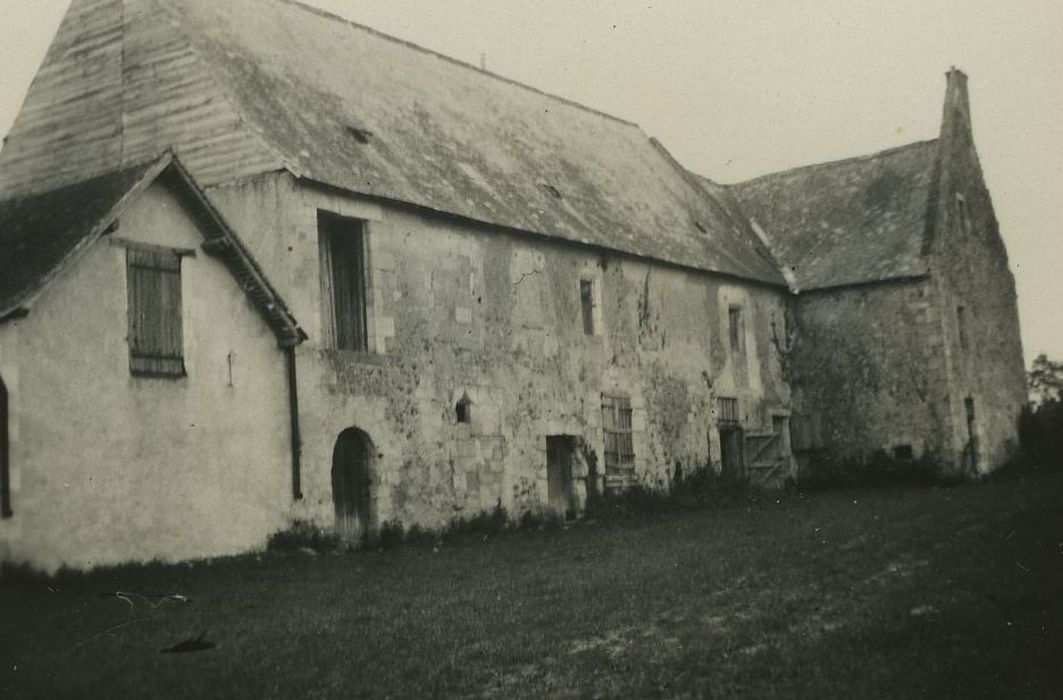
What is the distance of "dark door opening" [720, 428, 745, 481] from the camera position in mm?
29219

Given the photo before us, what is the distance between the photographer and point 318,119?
69.1 ft

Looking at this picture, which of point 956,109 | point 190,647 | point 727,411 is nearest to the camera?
point 190,647

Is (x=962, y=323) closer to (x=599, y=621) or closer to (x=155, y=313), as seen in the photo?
(x=155, y=313)

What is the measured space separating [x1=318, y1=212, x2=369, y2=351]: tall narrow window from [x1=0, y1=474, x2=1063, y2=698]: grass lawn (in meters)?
4.35

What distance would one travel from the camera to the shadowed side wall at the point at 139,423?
588 inches

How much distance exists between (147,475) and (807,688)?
1022 centimetres

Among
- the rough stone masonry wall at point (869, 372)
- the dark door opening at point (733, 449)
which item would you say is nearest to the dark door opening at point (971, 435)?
the rough stone masonry wall at point (869, 372)

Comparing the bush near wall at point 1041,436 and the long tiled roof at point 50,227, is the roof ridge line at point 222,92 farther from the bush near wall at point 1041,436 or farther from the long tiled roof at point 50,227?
the bush near wall at point 1041,436

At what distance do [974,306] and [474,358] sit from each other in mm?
16311

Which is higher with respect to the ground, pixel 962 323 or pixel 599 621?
pixel 962 323

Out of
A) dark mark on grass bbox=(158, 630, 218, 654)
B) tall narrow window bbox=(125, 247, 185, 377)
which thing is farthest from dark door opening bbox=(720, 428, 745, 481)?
dark mark on grass bbox=(158, 630, 218, 654)

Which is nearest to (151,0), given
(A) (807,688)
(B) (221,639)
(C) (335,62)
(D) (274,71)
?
(D) (274,71)

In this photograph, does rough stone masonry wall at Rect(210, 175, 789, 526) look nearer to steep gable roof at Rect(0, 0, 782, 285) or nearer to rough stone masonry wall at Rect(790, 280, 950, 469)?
steep gable roof at Rect(0, 0, 782, 285)

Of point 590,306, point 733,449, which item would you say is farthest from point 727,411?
point 590,306
